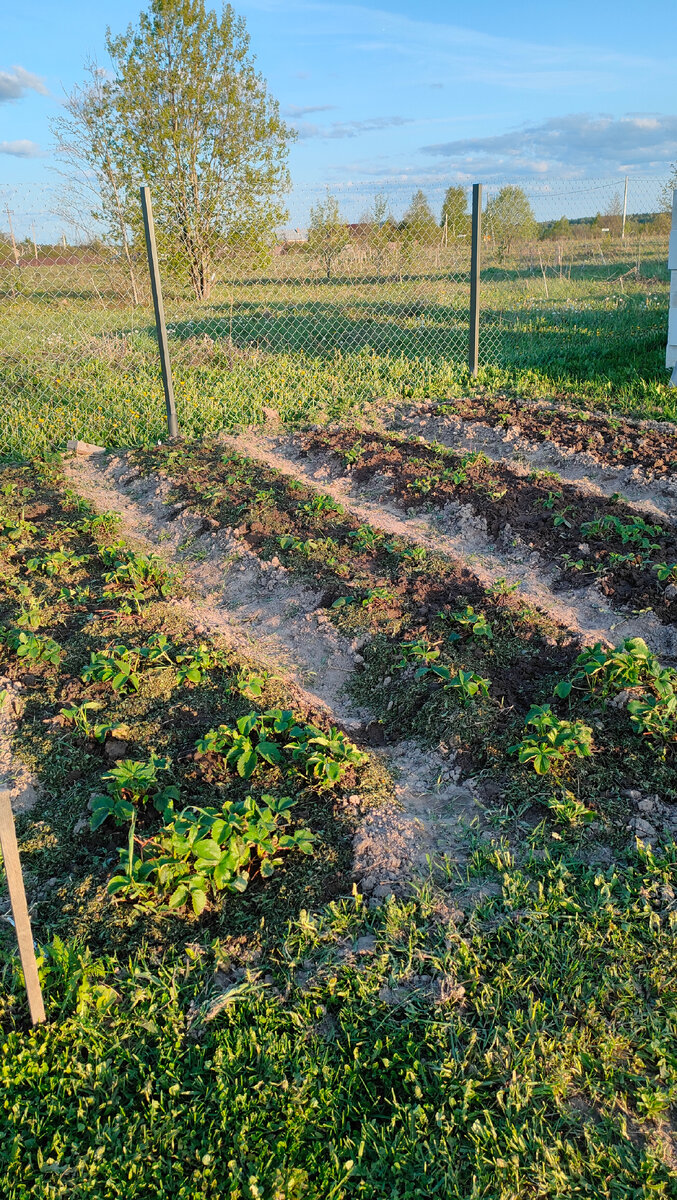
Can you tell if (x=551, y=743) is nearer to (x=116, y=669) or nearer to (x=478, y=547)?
(x=116, y=669)

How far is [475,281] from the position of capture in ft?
26.7

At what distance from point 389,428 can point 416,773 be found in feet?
15.9

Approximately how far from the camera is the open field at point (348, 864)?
5.67 feet

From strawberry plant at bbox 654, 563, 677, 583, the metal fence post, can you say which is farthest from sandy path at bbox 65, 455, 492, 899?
strawberry plant at bbox 654, 563, 677, 583

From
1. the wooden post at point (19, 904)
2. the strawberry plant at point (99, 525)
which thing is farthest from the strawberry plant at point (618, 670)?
the strawberry plant at point (99, 525)

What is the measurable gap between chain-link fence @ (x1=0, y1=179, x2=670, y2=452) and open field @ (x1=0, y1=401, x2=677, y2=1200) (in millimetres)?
3146

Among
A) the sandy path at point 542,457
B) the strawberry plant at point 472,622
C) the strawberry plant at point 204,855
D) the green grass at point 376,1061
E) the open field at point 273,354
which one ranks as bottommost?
the green grass at point 376,1061

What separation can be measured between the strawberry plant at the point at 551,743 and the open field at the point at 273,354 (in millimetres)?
5290

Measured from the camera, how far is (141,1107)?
5.93ft

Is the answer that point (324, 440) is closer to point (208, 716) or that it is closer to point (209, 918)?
point (208, 716)

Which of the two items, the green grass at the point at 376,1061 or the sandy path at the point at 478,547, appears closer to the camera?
the green grass at the point at 376,1061

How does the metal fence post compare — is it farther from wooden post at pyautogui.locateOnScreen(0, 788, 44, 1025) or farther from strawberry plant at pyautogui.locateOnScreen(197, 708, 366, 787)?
wooden post at pyautogui.locateOnScreen(0, 788, 44, 1025)

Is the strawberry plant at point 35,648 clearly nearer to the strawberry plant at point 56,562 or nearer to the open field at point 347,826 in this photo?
the open field at point 347,826

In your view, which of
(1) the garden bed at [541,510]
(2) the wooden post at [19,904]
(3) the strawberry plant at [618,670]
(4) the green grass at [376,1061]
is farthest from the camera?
(1) the garden bed at [541,510]
